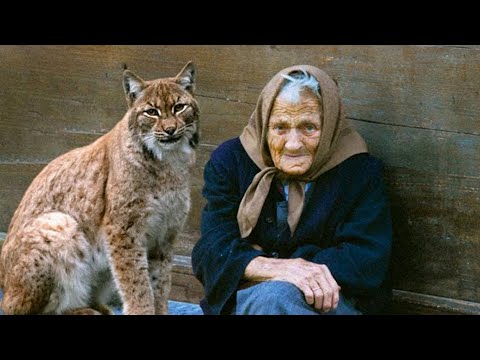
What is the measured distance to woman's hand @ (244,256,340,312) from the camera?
425cm

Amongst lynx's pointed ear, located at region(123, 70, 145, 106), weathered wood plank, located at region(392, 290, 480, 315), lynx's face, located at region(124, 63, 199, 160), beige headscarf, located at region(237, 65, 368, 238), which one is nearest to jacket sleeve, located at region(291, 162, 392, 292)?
beige headscarf, located at region(237, 65, 368, 238)

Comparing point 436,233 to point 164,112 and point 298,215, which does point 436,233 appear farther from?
point 164,112

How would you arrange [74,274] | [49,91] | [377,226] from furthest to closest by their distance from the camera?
[49,91] < [74,274] < [377,226]

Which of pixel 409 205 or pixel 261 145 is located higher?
pixel 261 145

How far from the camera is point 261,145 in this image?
14.8 ft

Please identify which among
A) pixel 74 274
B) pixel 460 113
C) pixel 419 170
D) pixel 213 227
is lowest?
pixel 74 274

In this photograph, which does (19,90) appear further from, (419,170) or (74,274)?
(419,170)

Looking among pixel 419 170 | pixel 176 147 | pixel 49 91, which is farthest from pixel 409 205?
pixel 49 91

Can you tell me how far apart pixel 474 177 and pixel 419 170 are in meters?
0.29

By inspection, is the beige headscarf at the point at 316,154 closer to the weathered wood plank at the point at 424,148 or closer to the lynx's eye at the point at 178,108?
the weathered wood plank at the point at 424,148

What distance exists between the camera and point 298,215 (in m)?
4.52

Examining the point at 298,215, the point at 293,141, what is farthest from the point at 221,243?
the point at 293,141

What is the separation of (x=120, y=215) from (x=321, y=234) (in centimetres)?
109

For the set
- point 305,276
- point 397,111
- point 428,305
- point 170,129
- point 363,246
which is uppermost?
point 397,111
